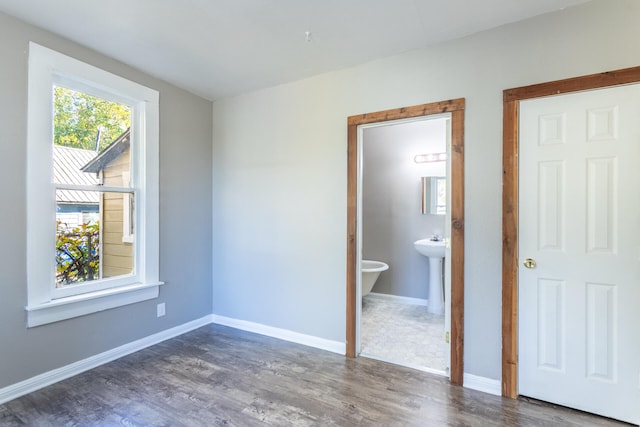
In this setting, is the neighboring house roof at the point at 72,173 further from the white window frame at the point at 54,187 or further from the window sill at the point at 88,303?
the window sill at the point at 88,303

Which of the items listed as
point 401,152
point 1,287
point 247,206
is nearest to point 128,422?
point 1,287

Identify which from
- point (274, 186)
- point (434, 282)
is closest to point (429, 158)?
point (434, 282)

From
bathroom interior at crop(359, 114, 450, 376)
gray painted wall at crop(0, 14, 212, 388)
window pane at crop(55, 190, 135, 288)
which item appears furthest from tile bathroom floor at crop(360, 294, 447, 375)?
window pane at crop(55, 190, 135, 288)

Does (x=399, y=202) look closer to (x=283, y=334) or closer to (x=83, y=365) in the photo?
(x=283, y=334)

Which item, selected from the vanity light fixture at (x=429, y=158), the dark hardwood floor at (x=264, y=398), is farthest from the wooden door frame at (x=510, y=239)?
the vanity light fixture at (x=429, y=158)

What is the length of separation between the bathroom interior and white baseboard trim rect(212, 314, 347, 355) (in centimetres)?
70

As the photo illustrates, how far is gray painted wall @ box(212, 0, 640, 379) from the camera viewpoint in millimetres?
1978

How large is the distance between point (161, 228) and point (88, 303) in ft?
2.81

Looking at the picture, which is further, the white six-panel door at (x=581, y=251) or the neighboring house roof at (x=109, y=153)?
the neighboring house roof at (x=109, y=153)

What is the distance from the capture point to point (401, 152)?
4.35 metres

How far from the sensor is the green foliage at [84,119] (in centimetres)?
234

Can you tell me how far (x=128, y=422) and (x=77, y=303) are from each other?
1.05m

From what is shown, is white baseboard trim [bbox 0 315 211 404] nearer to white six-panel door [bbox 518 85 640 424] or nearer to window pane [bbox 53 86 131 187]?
window pane [bbox 53 86 131 187]

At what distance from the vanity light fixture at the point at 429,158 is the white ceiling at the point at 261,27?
1.94m
